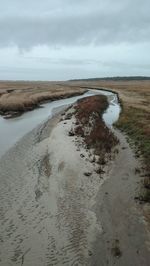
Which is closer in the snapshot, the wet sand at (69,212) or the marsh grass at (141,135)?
the wet sand at (69,212)

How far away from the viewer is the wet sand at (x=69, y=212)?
1078cm

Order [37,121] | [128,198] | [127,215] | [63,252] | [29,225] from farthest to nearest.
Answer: [37,121] < [128,198] < [127,215] < [29,225] < [63,252]

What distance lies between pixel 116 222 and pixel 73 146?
11.9 m

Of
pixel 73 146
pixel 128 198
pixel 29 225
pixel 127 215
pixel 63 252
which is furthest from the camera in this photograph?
pixel 73 146

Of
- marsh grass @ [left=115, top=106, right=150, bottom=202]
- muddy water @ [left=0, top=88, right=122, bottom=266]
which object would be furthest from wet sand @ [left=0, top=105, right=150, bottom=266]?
marsh grass @ [left=115, top=106, right=150, bottom=202]

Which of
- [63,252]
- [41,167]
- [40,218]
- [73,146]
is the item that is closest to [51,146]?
[73,146]

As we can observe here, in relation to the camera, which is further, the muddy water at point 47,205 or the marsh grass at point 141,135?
the marsh grass at point 141,135

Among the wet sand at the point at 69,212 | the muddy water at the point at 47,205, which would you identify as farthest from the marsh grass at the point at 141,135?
the muddy water at the point at 47,205

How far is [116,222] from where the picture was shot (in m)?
12.9

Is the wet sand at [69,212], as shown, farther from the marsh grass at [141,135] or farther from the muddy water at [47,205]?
the marsh grass at [141,135]

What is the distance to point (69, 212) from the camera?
13.8 meters

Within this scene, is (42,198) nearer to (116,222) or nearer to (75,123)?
(116,222)

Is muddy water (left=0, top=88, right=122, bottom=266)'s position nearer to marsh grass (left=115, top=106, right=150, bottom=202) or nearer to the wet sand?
the wet sand

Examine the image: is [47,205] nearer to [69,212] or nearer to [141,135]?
[69,212]
